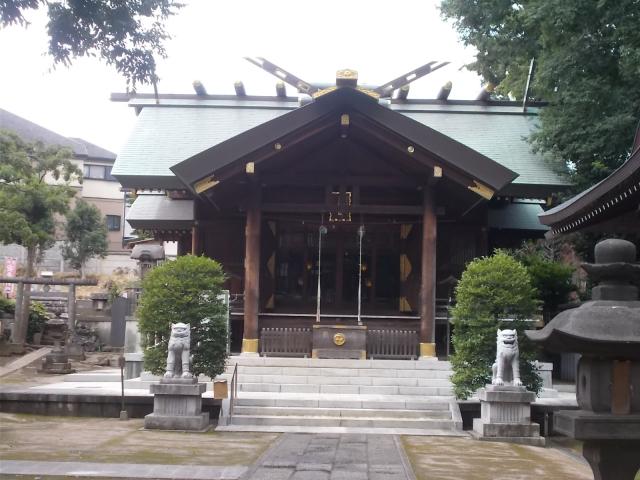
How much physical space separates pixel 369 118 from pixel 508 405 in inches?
278

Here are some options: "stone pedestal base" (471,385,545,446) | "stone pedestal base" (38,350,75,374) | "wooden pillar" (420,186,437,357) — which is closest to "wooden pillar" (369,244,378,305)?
"wooden pillar" (420,186,437,357)

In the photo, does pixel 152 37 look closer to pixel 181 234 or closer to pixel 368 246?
pixel 368 246

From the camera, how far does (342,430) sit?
12023mm

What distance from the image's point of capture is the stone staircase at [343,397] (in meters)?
12.4

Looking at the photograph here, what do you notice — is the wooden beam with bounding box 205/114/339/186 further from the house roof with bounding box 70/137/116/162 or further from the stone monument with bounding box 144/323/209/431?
the house roof with bounding box 70/137/116/162

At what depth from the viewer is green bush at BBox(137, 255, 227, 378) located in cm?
1279

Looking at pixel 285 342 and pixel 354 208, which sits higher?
pixel 354 208

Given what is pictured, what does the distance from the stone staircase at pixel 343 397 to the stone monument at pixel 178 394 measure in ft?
1.98

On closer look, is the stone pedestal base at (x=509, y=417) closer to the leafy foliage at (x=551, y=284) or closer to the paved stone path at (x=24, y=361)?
the leafy foliage at (x=551, y=284)

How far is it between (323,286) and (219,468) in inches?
419

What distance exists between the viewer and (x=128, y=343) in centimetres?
1914

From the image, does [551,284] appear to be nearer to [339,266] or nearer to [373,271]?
[373,271]


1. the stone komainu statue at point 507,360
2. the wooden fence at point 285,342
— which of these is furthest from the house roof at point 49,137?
the stone komainu statue at point 507,360

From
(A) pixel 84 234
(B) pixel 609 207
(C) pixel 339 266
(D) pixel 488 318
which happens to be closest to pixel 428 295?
(C) pixel 339 266
